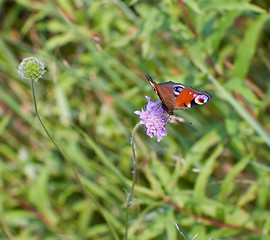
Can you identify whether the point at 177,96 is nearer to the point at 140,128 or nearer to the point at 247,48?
the point at 247,48

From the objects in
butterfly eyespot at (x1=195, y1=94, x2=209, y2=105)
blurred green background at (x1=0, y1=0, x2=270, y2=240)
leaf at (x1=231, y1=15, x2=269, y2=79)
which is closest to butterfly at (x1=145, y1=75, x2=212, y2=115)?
butterfly eyespot at (x1=195, y1=94, x2=209, y2=105)

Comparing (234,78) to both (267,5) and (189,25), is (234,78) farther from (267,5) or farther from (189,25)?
(267,5)

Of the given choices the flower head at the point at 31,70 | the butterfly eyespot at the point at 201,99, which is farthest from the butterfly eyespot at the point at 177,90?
the flower head at the point at 31,70

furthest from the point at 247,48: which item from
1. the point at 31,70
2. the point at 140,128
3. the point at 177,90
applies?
the point at 31,70

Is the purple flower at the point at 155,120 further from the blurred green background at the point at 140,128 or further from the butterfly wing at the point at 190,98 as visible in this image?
the blurred green background at the point at 140,128

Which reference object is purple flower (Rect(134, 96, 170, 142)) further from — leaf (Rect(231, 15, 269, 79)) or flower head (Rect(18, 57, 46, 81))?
leaf (Rect(231, 15, 269, 79))

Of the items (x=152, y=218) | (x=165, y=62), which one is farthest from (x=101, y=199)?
(x=165, y=62)
